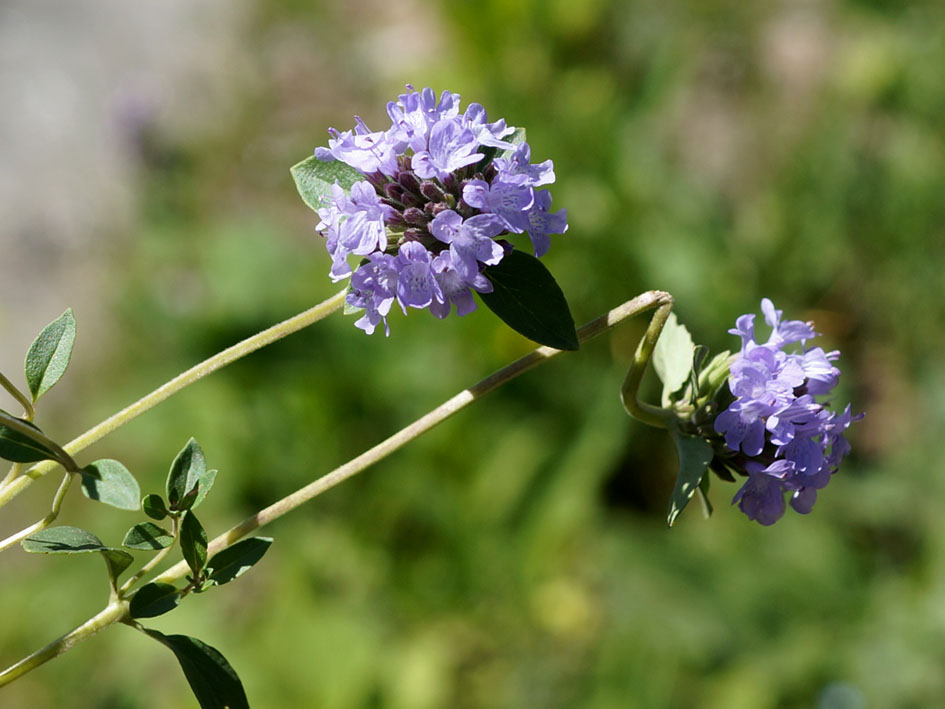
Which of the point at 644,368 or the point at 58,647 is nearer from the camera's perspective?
the point at 58,647

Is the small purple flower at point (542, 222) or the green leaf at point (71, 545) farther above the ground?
the small purple flower at point (542, 222)

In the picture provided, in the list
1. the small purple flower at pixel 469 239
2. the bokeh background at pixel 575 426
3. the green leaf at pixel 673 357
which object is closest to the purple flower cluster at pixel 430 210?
the small purple flower at pixel 469 239

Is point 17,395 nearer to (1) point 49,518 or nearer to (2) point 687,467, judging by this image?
(1) point 49,518

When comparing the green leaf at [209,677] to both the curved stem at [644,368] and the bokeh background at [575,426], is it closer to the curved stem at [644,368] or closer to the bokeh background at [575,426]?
the curved stem at [644,368]

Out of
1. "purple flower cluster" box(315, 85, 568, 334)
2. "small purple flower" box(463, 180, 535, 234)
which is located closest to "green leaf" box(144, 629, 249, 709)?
"purple flower cluster" box(315, 85, 568, 334)

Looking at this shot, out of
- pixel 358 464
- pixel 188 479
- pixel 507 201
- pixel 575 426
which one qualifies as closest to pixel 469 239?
pixel 507 201

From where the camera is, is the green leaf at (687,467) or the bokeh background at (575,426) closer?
the green leaf at (687,467)
